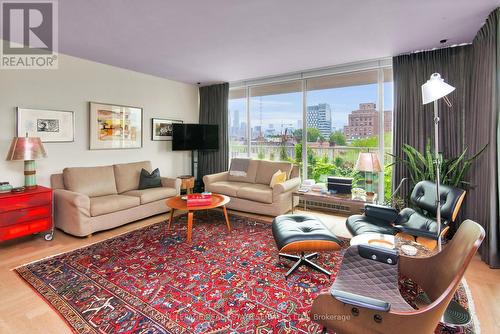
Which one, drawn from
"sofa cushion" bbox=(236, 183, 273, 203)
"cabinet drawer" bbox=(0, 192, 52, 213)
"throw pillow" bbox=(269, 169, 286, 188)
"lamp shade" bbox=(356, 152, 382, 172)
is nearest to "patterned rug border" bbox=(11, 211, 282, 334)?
"cabinet drawer" bbox=(0, 192, 52, 213)

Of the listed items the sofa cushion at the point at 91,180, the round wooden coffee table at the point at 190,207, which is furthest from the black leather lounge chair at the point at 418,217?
the sofa cushion at the point at 91,180

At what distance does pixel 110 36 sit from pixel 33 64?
4.42 feet

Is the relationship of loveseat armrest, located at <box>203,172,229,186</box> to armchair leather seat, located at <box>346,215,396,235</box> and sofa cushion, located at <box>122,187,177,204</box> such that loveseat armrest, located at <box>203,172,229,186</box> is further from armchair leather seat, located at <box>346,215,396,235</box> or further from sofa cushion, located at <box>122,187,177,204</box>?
armchair leather seat, located at <box>346,215,396,235</box>

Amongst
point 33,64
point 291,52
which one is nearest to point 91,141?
point 33,64

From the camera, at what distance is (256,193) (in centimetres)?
431

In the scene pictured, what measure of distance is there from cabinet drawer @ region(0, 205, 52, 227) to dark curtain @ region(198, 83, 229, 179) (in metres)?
3.26

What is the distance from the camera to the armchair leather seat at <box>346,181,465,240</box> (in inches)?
98.8

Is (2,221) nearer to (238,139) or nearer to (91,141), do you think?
(91,141)

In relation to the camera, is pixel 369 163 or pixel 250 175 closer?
pixel 369 163

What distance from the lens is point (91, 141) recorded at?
427cm

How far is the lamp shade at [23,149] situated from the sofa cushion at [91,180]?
0.61 meters

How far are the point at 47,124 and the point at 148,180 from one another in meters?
1.62

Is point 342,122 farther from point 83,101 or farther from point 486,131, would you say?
point 83,101

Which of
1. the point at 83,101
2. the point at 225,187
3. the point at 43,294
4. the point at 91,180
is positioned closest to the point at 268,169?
the point at 225,187
